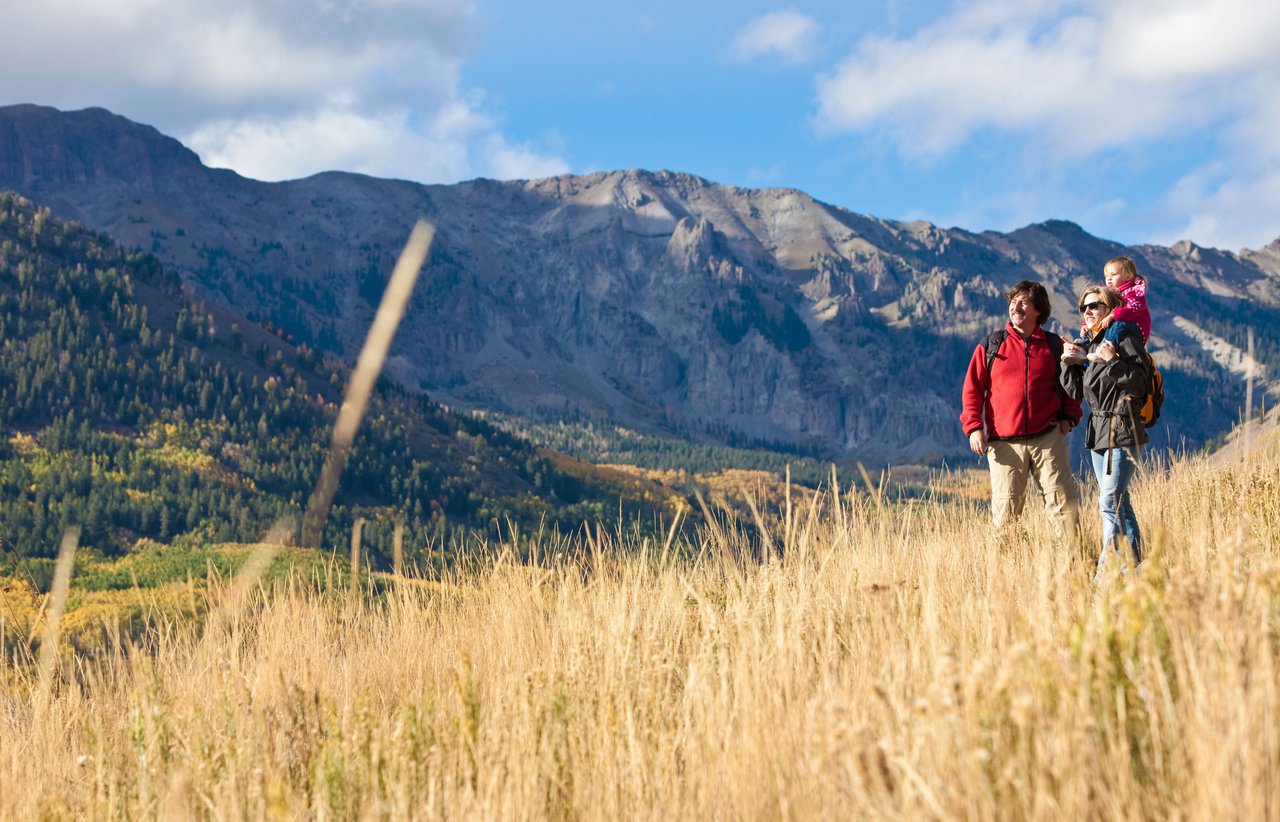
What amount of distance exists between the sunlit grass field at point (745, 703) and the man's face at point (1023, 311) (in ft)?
5.99

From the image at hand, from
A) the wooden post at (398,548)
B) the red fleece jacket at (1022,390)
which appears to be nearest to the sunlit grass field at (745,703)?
the wooden post at (398,548)

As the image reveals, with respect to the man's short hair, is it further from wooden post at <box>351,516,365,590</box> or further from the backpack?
wooden post at <box>351,516,365,590</box>

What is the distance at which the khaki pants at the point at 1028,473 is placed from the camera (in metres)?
7.03

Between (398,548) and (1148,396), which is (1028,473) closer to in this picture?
(1148,396)

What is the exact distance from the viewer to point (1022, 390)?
716 cm

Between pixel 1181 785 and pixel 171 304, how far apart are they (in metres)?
170

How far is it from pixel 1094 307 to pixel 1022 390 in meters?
0.78

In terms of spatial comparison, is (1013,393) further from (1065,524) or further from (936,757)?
(936,757)

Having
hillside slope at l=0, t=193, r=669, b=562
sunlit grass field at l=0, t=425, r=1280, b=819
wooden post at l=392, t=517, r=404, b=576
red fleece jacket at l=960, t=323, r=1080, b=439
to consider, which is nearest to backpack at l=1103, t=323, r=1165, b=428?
red fleece jacket at l=960, t=323, r=1080, b=439

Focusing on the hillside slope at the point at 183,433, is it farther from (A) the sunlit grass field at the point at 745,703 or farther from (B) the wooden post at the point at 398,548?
(A) the sunlit grass field at the point at 745,703

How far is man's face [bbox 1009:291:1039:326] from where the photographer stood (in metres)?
7.12

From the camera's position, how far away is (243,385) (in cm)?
13612

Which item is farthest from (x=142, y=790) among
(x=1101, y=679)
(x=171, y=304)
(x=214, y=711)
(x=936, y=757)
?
(x=171, y=304)

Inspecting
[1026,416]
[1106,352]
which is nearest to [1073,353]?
[1106,352]
